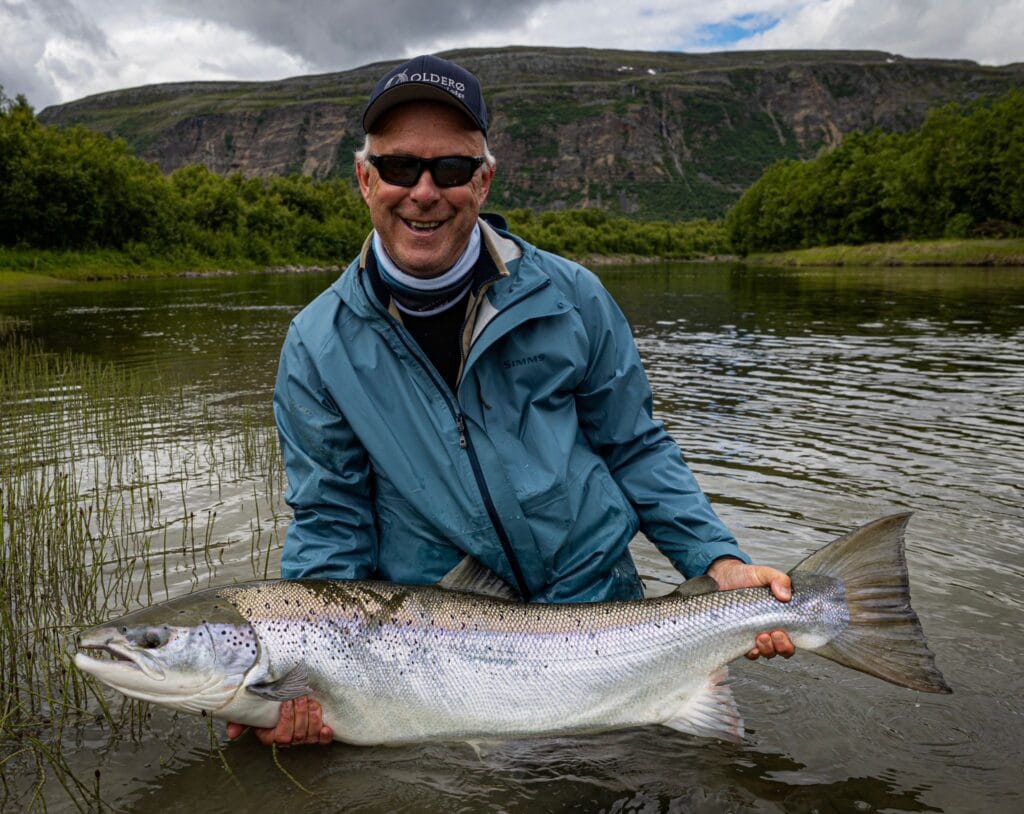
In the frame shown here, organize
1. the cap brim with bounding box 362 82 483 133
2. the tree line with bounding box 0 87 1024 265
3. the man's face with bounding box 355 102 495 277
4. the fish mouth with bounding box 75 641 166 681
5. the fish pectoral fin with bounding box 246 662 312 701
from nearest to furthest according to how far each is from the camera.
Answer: the fish mouth with bounding box 75 641 166 681, the fish pectoral fin with bounding box 246 662 312 701, the cap brim with bounding box 362 82 483 133, the man's face with bounding box 355 102 495 277, the tree line with bounding box 0 87 1024 265

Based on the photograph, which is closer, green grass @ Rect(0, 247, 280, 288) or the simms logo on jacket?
the simms logo on jacket

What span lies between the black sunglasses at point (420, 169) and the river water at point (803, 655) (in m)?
2.48

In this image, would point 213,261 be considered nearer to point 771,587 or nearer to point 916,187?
point 916,187

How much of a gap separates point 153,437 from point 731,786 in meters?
8.80

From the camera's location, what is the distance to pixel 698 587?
11.9 feet

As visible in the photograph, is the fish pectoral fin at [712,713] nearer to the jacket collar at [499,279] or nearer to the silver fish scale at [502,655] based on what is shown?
the silver fish scale at [502,655]

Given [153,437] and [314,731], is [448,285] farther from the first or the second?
[153,437]

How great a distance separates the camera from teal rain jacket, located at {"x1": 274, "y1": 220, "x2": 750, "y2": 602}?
3854 mm

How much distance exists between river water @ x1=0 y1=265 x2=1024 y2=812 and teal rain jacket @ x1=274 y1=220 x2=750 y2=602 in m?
0.87

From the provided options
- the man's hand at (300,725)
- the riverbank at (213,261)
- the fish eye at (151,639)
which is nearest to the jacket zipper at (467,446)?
the man's hand at (300,725)

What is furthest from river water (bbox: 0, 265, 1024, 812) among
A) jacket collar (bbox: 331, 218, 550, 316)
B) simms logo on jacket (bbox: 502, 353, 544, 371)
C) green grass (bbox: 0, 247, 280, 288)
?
green grass (bbox: 0, 247, 280, 288)

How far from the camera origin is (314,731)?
3465mm

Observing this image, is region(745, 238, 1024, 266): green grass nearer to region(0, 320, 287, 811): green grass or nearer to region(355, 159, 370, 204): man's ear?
region(0, 320, 287, 811): green grass

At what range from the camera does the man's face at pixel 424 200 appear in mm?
3906
